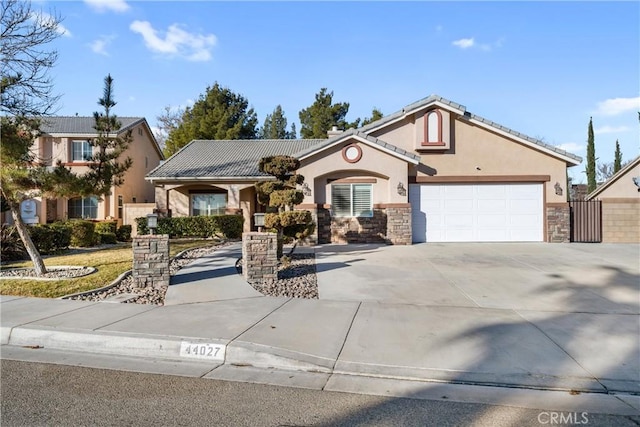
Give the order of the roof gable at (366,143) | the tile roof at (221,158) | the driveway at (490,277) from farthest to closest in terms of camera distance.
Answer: the tile roof at (221,158), the roof gable at (366,143), the driveway at (490,277)

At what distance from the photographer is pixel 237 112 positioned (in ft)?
124

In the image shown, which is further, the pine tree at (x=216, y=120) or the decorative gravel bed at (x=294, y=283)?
the pine tree at (x=216, y=120)

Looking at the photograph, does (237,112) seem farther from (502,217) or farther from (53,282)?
(53,282)

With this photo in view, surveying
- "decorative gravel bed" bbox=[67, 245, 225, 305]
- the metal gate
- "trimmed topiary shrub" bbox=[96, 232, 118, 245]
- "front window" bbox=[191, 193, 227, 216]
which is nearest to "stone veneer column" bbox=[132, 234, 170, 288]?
"decorative gravel bed" bbox=[67, 245, 225, 305]

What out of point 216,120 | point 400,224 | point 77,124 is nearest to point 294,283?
point 400,224

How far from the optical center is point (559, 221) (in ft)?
53.1

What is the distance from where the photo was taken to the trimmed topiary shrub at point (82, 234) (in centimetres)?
1529

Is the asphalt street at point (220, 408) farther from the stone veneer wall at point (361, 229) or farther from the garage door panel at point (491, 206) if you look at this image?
the garage door panel at point (491, 206)

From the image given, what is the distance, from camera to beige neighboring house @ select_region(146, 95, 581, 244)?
15852mm

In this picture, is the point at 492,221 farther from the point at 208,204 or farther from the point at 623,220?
the point at 208,204

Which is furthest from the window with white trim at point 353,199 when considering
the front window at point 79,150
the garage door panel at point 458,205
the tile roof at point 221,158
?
the front window at point 79,150

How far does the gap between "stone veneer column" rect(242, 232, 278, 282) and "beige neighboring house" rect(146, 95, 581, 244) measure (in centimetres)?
693

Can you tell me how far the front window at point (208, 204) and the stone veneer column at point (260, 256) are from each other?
13.3 m

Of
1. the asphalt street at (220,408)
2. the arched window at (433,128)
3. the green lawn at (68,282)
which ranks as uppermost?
the arched window at (433,128)
